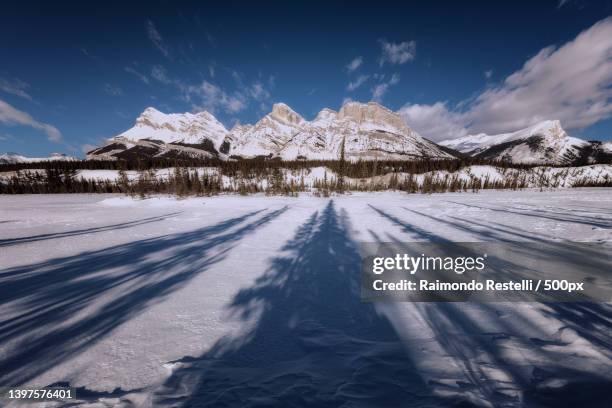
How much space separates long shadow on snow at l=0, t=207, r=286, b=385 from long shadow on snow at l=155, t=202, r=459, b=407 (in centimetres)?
91

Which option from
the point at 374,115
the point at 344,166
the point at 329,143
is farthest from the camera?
the point at 374,115

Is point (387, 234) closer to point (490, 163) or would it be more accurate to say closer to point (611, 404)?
point (611, 404)

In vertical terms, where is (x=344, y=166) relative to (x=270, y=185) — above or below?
above

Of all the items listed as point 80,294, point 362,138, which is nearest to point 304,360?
point 80,294

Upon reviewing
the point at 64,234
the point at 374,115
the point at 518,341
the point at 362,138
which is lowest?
the point at 64,234

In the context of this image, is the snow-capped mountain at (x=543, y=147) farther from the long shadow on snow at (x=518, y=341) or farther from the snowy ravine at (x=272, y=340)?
the snowy ravine at (x=272, y=340)

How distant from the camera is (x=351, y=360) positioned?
1563 millimetres

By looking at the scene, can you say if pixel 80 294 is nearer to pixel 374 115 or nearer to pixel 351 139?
pixel 351 139

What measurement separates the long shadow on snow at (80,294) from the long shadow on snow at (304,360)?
91 centimetres

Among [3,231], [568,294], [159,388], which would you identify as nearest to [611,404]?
[568,294]

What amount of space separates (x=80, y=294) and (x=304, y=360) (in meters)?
2.43

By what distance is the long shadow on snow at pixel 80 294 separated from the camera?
1648 millimetres

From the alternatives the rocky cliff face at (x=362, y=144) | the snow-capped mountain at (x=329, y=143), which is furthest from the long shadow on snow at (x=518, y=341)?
the rocky cliff face at (x=362, y=144)

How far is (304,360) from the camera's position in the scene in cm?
157
